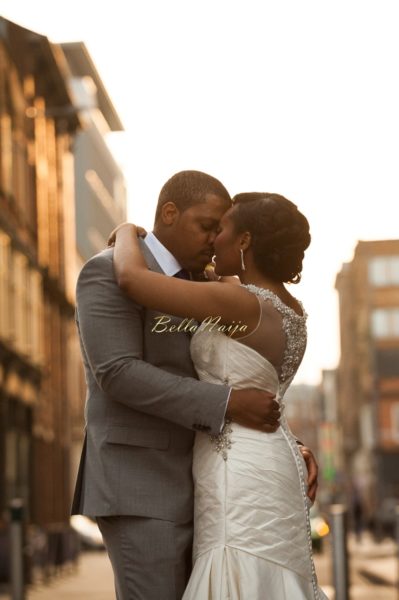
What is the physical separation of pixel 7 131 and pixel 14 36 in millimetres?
3993

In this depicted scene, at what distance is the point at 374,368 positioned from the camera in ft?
295

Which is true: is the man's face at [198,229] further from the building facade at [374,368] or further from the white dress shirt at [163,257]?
the building facade at [374,368]

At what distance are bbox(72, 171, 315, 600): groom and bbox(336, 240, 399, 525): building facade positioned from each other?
257 feet

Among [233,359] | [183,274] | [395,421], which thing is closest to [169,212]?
[183,274]

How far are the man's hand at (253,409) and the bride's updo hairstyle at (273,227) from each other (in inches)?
17.5

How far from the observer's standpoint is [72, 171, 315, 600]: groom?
4.57 meters

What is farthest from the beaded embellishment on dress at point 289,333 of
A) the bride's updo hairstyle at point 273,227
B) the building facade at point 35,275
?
the building facade at point 35,275

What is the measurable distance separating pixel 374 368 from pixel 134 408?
8607 centimetres

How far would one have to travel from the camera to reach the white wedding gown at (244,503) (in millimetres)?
4637

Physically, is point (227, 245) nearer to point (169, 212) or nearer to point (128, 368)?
point (169, 212)

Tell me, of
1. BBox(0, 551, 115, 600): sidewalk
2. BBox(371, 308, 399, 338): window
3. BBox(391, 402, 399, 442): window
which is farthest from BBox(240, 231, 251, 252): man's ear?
BBox(371, 308, 399, 338): window

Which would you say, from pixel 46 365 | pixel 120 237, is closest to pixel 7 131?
pixel 46 365

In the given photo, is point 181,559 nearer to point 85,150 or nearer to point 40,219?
point 40,219

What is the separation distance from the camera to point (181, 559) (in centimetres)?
466
